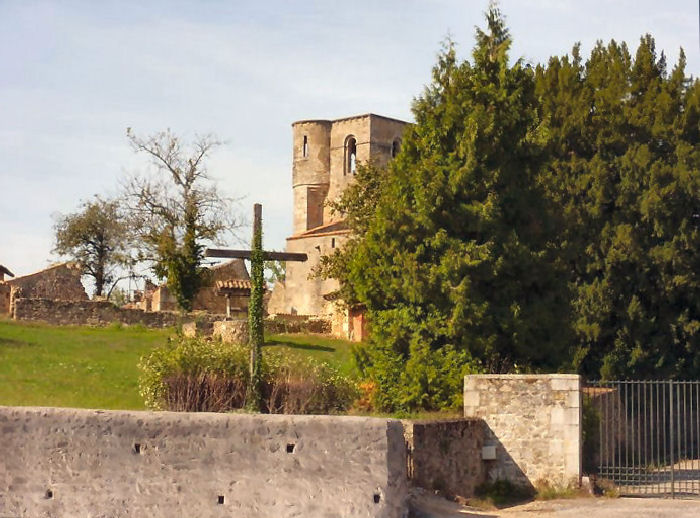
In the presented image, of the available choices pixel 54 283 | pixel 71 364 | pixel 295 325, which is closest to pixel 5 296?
pixel 54 283

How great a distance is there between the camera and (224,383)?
18422 mm

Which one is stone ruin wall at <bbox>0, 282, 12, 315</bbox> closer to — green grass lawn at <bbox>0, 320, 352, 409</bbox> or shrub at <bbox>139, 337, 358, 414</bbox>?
green grass lawn at <bbox>0, 320, 352, 409</bbox>

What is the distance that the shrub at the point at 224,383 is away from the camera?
18125mm

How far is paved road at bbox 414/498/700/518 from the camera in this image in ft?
50.2

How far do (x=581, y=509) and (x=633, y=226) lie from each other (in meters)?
12.6

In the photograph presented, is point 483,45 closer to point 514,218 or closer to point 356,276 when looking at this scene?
point 514,218

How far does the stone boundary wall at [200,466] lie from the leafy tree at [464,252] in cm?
581

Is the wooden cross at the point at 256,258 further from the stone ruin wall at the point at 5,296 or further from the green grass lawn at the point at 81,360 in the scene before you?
the stone ruin wall at the point at 5,296

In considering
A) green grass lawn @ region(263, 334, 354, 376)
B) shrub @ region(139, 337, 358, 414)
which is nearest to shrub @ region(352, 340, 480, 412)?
shrub @ region(139, 337, 358, 414)

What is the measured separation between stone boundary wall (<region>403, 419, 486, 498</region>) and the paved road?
0.41 m

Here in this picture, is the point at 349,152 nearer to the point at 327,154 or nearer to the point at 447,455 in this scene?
the point at 327,154

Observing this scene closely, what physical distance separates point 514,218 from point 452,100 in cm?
266

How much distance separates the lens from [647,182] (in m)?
27.0

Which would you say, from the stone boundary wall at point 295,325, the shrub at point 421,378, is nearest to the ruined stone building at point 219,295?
the stone boundary wall at point 295,325
